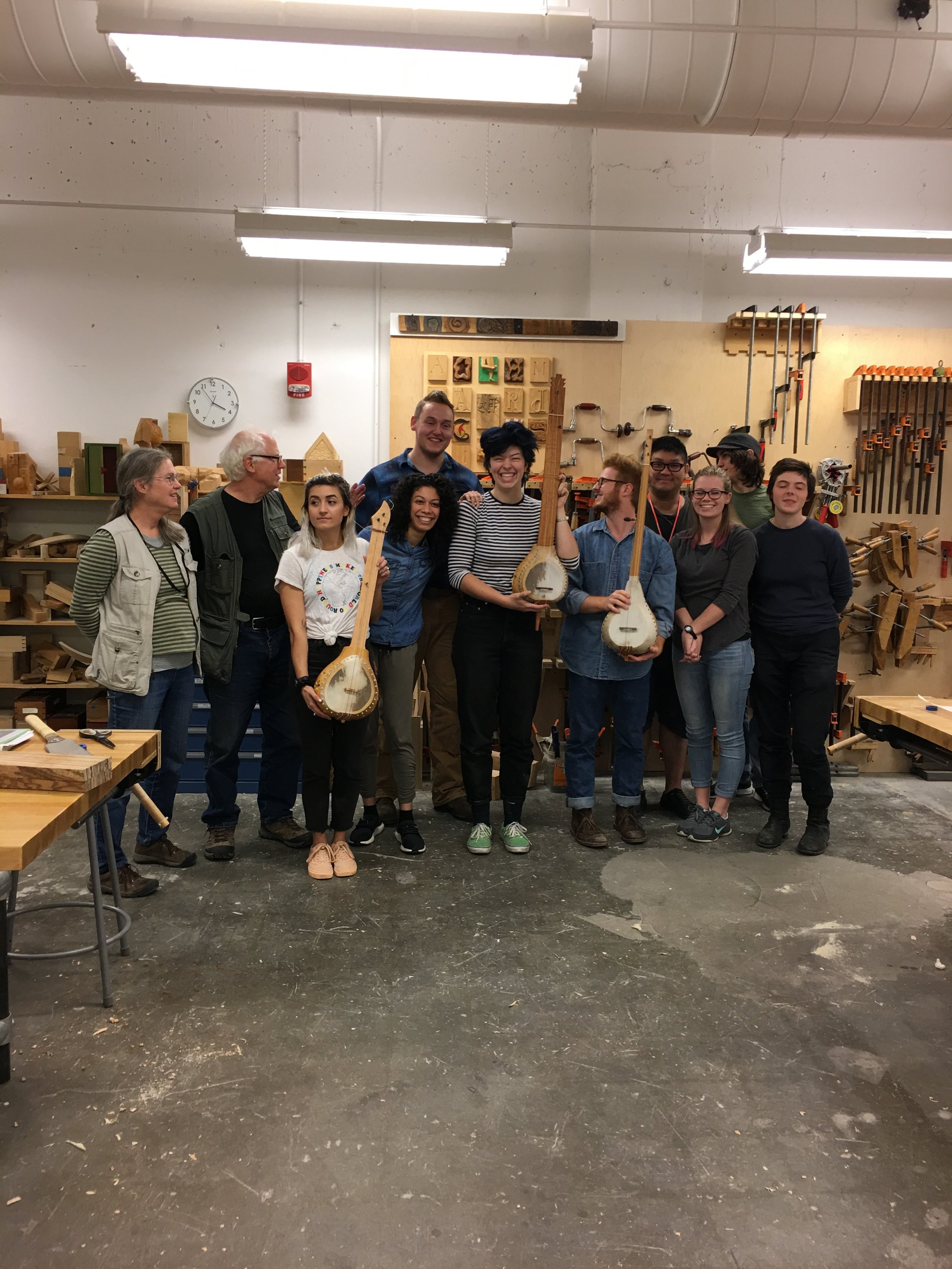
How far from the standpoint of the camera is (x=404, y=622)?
3.67 m

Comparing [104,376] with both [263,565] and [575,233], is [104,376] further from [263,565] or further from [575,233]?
[575,233]

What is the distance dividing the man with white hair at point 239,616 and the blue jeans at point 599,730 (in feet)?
3.99

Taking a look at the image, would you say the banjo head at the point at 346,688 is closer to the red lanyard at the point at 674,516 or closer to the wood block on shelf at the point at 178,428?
the red lanyard at the point at 674,516

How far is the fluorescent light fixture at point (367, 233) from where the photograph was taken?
14.6 ft

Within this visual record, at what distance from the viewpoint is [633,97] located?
368 cm

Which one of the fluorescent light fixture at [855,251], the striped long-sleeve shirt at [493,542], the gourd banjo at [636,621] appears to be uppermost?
the fluorescent light fixture at [855,251]

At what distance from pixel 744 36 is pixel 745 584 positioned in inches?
86.9

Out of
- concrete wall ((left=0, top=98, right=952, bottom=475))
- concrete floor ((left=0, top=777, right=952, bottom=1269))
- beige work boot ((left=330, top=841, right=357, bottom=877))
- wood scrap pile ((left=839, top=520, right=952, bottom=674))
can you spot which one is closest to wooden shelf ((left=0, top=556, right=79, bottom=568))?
concrete wall ((left=0, top=98, right=952, bottom=475))

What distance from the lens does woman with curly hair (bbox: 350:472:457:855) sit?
11.7 feet

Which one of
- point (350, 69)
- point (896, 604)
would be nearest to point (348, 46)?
point (350, 69)

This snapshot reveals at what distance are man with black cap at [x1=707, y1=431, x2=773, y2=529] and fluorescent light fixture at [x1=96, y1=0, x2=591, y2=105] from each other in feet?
5.69

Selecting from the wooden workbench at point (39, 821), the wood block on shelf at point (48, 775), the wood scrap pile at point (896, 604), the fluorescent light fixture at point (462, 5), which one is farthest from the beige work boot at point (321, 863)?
the wood scrap pile at point (896, 604)

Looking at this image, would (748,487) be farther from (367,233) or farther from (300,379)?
(300,379)

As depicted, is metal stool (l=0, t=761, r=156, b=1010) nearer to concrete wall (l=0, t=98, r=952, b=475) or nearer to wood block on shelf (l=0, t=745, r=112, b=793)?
wood block on shelf (l=0, t=745, r=112, b=793)
